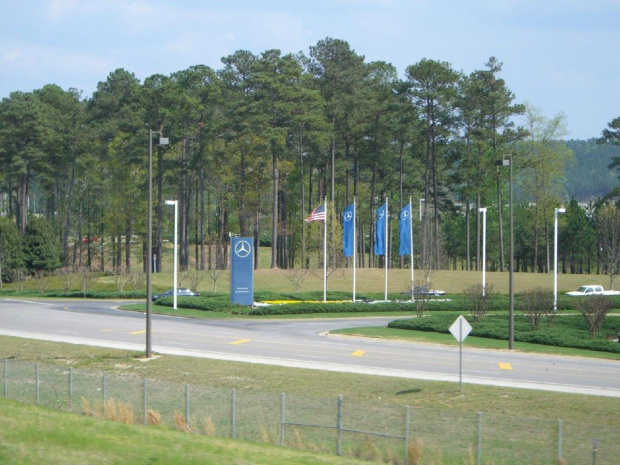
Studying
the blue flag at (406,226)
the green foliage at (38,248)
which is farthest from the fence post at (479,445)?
the green foliage at (38,248)

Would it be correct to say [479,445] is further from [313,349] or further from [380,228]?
[380,228]

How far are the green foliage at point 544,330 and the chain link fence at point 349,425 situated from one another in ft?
71.4

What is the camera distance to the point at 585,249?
10994 centimetres

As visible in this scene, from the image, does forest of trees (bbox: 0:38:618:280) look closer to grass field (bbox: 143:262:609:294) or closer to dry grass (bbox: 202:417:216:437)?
grass field (bbox: 143:262:609:294)

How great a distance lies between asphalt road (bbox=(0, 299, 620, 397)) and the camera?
2802 centimetres

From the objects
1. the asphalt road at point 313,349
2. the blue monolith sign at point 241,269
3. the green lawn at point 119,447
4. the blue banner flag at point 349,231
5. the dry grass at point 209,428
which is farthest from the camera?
the blue banner flag at point 349,231

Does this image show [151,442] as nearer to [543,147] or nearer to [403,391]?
[403,391]

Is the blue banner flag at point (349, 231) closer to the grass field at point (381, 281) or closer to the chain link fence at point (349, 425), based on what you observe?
the grass field at point (381, 281)

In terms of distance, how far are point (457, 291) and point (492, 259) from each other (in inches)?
1873

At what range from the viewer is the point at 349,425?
694 inches

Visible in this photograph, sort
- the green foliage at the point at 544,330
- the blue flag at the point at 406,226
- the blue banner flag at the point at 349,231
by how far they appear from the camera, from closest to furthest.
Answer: the green foliage at the point at 544,330 → the blue banner flag at the point at 349,231 → the blue flag at the point at 406,226

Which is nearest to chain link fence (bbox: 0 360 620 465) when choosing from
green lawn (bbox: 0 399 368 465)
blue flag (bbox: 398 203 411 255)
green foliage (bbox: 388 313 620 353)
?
green lawn (bbox: 0 399 368 465)

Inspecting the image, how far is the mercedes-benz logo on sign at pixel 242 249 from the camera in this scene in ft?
167

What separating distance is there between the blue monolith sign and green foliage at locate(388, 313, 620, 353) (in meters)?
11.6
